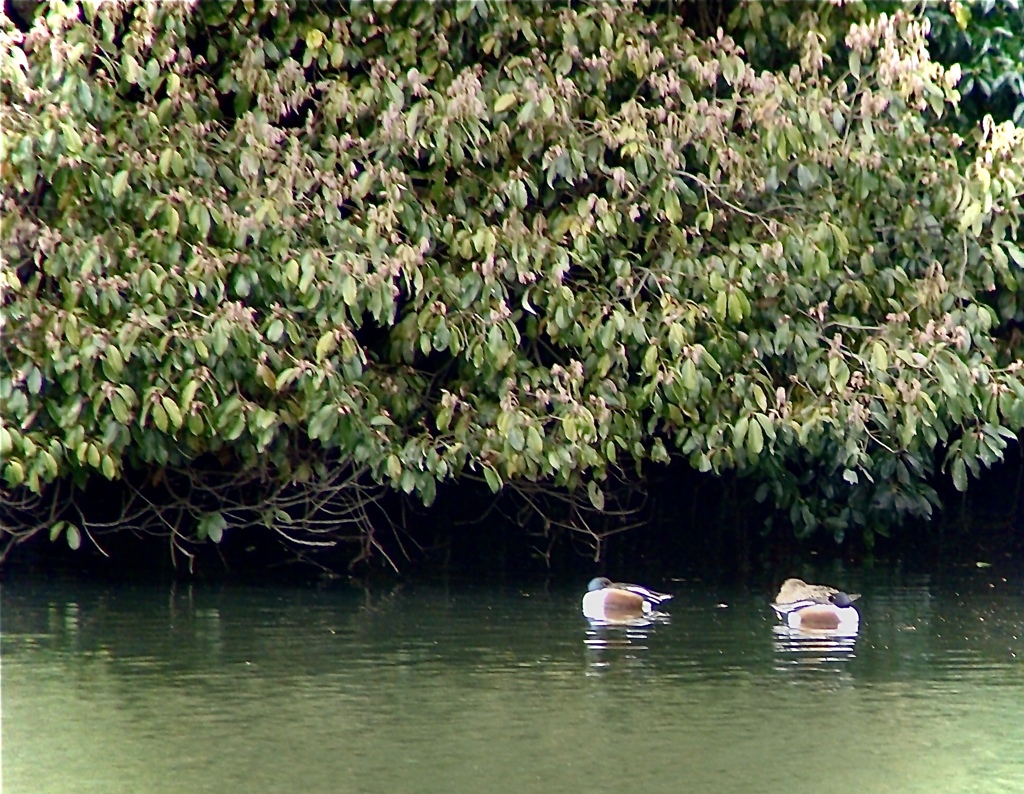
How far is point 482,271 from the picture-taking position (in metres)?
12.0

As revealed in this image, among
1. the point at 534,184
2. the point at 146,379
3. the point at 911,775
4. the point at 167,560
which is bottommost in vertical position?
the point at 911,775

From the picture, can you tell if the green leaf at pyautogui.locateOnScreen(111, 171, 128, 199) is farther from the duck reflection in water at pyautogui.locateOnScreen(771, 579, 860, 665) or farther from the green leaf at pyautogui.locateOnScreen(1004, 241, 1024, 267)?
the green leaf at pyautogui.locateOnScreen(1004, 241, 1024, 267)

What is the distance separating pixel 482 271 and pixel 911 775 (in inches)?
199

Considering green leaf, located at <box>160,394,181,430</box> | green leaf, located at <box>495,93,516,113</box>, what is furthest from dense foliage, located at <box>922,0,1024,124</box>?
green leaf, located at <box>160,394,181,430</box>

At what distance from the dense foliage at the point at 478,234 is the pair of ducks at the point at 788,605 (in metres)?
0.88

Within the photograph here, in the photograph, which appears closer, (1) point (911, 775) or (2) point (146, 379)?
(1) point (911, 775)

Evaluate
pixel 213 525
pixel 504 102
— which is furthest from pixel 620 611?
pixel 504 102

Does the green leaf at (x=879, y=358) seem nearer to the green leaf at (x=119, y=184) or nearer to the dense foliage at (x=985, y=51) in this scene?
the dense foliage at (x=985, y=51)

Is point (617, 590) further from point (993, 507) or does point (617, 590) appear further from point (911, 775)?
point (993, 507)

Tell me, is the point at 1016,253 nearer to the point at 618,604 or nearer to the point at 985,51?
the point at 985,51

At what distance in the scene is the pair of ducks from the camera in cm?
1142

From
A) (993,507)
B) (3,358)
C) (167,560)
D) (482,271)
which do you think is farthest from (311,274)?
(993,507)

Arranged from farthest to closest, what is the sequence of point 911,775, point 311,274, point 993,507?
point 993,507, point 311,274, point 911,775

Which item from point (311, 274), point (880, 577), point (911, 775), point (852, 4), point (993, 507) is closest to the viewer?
point (911, 775)
